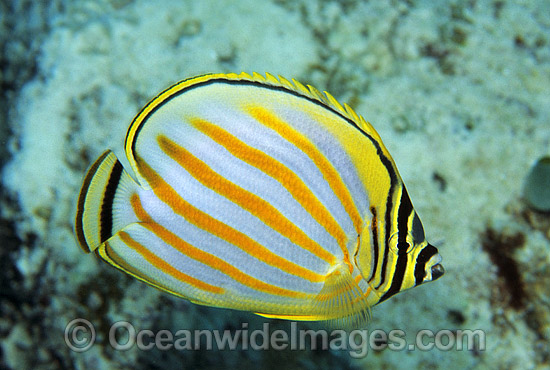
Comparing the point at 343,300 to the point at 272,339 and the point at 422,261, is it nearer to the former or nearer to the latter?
the point at 422,261

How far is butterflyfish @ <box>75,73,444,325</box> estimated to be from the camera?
1.12 m

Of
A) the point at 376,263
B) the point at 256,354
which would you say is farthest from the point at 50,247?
the point at 376,263

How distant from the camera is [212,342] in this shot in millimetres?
2102

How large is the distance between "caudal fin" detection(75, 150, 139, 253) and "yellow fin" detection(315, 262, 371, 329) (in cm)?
66

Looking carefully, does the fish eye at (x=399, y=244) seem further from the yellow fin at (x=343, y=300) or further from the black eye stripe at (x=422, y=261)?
the yellow fin at (x=343, y=300)

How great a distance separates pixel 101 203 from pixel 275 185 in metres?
0.51

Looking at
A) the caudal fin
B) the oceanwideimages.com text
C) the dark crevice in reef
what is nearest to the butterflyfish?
the caudal fin

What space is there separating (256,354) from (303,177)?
1.34 meters

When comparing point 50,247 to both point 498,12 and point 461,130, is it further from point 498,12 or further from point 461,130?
point 498,12
